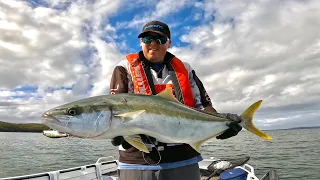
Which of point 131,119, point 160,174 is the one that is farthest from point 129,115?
point 160,174

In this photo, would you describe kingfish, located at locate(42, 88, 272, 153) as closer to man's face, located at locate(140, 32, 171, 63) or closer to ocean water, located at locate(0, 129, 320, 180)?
man's face, located at locate(140, 32, 171, 63)

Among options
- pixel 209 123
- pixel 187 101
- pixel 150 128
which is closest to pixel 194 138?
pixel 209 123

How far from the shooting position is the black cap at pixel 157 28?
4355 millimetres

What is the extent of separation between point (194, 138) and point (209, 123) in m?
0.36

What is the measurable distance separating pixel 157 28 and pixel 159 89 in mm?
959

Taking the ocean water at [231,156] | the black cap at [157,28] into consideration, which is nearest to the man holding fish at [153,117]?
the black cap at [157,28]

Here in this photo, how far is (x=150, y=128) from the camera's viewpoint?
3.33 m

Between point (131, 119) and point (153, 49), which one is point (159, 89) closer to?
point (153, 49)

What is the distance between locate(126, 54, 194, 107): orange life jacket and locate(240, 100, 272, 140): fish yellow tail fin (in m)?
0.84

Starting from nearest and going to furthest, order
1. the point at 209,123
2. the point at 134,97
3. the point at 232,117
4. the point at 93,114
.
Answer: the point at 93,114
the point at 134,97
the point at 209,123
the point at 232,117

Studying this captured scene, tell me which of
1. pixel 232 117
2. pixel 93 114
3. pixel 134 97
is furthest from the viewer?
pixel 232 117

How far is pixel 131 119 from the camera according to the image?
3.26 metres

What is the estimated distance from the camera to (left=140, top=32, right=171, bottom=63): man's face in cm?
435

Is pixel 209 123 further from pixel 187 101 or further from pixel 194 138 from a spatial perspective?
pixel 187 101
